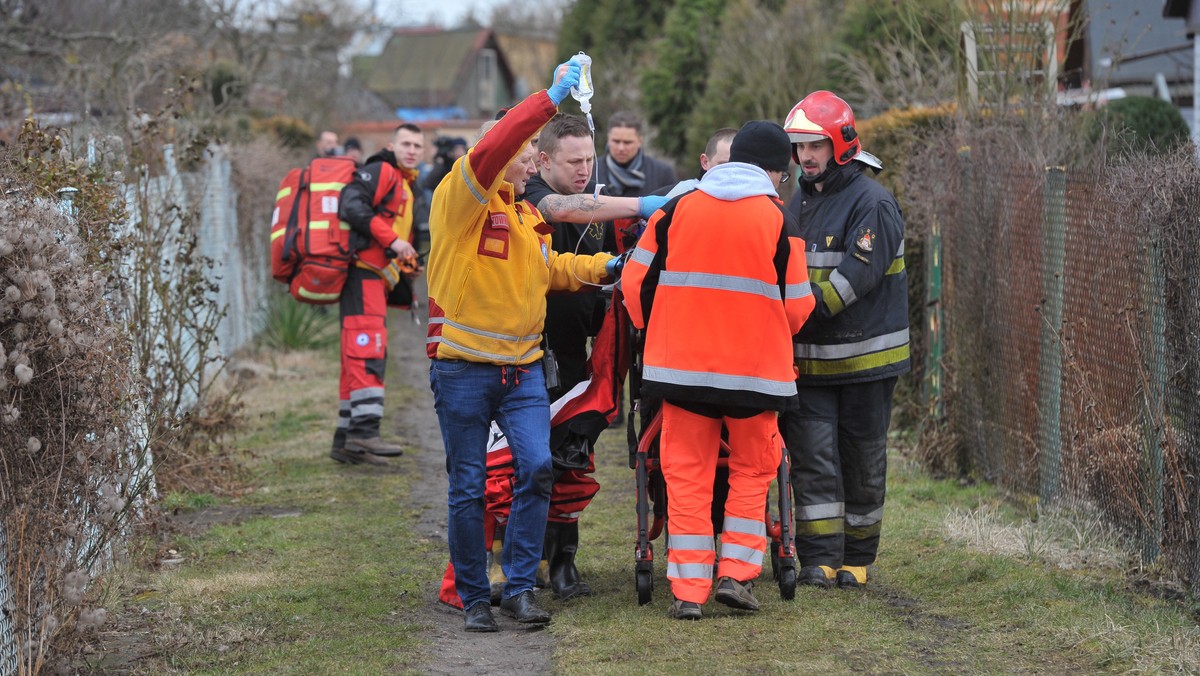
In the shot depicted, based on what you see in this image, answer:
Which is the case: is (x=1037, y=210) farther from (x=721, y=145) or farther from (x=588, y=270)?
(x=588, y=270)

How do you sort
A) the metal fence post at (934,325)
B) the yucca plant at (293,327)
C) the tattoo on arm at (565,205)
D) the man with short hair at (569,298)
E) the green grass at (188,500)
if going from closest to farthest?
the tattoo on arm at (565,205) → the man with short hair at (569,298) → the green grass at (188,500) → the metal fence post at (934,325) → the yucca plant at (293,327)

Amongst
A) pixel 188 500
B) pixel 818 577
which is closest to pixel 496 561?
pixel 818 577

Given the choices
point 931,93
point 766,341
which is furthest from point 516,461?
point 931,93

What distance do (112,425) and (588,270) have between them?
1.95 metres

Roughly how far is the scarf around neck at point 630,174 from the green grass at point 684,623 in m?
3.02

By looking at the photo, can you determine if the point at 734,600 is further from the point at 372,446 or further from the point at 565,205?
the point at 372,446

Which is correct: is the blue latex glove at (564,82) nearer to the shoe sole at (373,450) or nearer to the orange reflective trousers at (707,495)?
the orange reflective trousers at (707,495)

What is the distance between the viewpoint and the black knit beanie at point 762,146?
215 inches

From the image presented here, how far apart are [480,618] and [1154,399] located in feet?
9.53

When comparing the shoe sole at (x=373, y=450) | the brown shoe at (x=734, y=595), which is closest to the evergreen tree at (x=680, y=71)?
the shoe sole at (x=373, y=450)

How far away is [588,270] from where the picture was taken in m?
5.73

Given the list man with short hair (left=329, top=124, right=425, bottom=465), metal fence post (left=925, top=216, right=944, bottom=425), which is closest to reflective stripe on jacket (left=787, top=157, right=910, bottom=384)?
metal fence post (left=925, top=216, right=944, bottom=425)

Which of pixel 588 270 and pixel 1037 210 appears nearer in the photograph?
pixel 588 270

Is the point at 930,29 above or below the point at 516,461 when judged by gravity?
above
